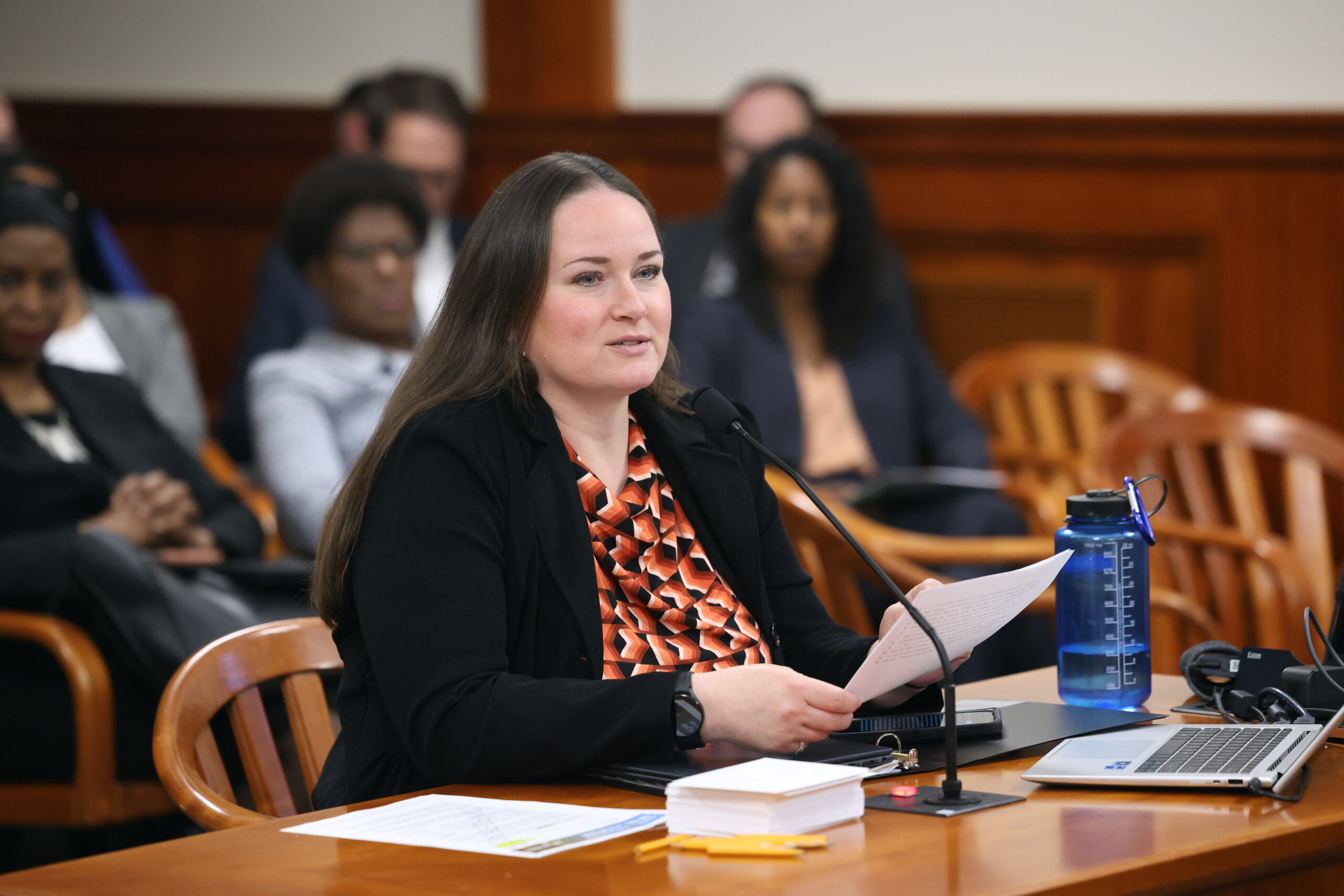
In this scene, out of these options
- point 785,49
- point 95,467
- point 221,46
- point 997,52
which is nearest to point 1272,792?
point 95,467

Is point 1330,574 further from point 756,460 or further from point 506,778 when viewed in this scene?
point 506,778

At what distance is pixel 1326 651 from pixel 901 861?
0.75m

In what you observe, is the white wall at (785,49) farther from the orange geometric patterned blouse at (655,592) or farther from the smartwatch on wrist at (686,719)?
the smartwatch on wrist at (686,719)

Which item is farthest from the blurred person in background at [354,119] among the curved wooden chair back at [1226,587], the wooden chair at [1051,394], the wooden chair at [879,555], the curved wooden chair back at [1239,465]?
the curved wooden chair back at [1226,587]

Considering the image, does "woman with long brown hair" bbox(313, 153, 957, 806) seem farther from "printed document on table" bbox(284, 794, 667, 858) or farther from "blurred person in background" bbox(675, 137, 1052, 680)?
"blurred person in background" bbox(675, 137, 1052, 680)

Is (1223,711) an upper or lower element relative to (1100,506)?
lower

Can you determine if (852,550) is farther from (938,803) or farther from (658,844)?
(658,844)

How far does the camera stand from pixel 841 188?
4.07 meters

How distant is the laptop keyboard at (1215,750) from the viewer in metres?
1.40

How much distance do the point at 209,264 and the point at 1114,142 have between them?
2734mm

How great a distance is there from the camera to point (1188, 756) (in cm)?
145

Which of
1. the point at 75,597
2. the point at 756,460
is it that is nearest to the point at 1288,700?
the point at 756,460

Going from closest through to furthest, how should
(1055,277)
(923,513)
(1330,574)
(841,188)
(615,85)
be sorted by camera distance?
(1330,574) < (923,513) < (841,188) < (1055,277) < (615,85)

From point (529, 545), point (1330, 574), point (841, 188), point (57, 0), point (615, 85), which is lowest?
point (1330, 574)
